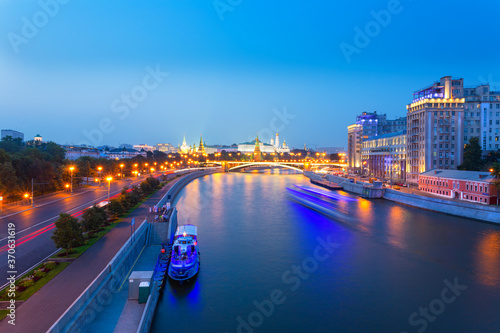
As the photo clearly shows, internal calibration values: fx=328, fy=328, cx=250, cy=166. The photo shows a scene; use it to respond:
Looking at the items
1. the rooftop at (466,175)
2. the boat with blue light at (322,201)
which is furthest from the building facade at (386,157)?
the rooftop at (466,175)

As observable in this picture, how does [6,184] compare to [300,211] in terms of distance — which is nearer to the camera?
[6,184]

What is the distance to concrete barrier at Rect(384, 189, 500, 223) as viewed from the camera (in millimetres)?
24578

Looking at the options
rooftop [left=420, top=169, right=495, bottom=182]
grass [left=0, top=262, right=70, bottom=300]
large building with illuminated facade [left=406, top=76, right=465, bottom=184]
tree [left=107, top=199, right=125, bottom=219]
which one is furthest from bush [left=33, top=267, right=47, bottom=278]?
large building with illuminated facade [left=406, top=76, right=465, bottom=184]

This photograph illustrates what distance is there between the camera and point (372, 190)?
39250 millimetres

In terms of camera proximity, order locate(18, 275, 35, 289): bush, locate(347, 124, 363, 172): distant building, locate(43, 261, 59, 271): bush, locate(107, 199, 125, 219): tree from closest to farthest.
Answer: locate(18, 275, 35, 289): bush, locate(43, 261, 59, 271): bush, locate(107, 199, 125, 219): tree, locate(347, 124, 363, 172): distant building

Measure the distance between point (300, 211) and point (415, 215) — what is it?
997 cm

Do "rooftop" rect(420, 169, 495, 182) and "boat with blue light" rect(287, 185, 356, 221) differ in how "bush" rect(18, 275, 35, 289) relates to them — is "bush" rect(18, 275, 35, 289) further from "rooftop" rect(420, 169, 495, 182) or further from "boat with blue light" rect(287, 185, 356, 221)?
"rooftop" rect(420, 169, 495, 182)

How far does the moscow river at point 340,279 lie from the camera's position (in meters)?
11.4

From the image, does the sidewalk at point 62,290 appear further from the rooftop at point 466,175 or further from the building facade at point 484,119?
the building facade at point 484,119

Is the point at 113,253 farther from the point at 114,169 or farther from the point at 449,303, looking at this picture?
the point at 114,169

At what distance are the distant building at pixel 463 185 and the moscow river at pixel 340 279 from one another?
3.15 metres

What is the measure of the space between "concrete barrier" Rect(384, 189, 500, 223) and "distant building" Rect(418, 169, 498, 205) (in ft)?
5.39

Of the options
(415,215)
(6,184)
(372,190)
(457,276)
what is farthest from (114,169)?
(457,276)

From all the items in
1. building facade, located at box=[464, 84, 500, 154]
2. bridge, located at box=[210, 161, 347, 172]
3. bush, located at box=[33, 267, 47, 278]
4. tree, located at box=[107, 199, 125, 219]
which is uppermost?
building facade, located at box=[464, 84, 500, 154]
